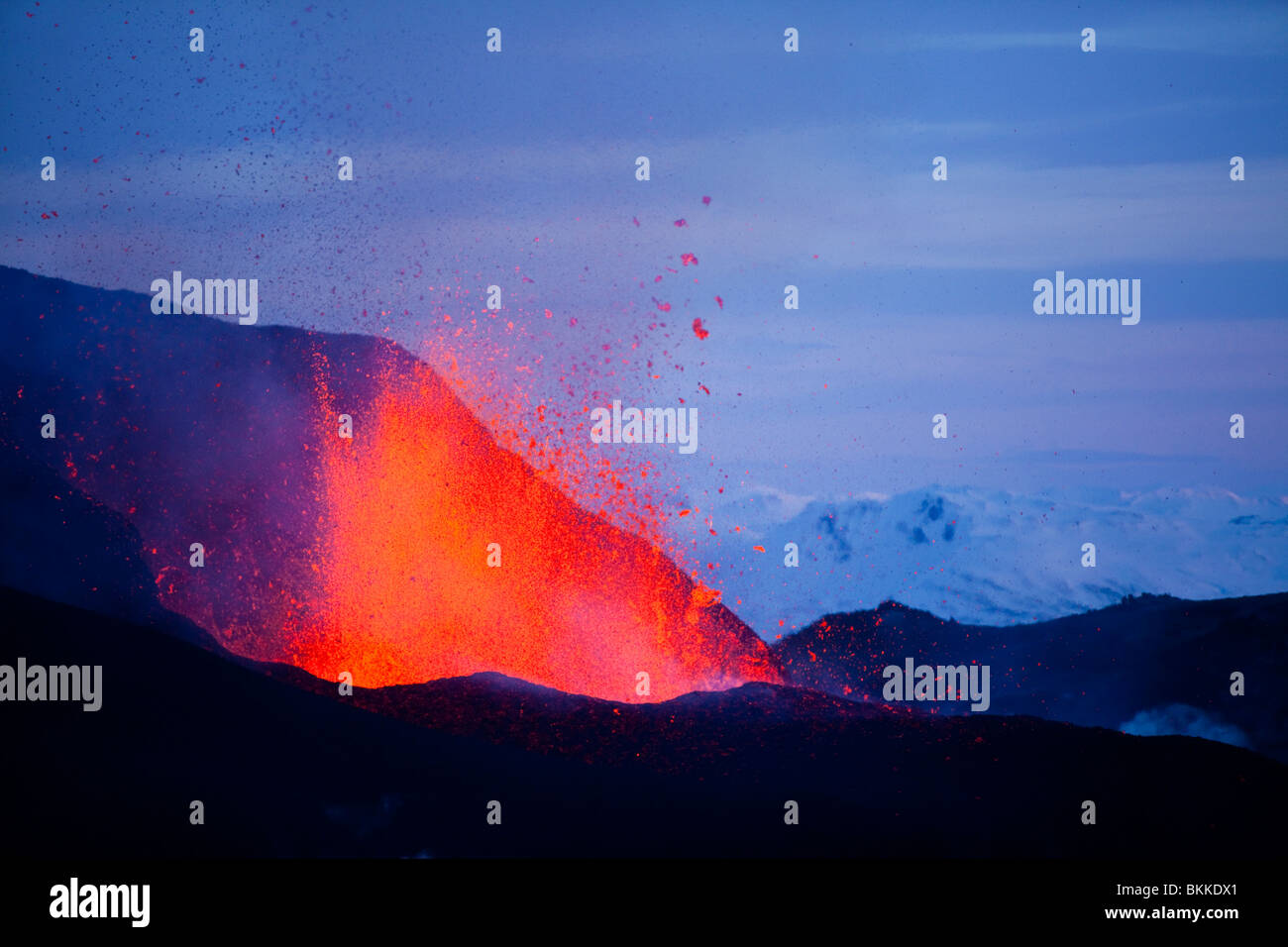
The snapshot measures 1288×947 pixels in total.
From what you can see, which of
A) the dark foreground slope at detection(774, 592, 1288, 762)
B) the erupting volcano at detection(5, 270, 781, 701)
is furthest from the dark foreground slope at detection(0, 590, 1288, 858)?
the erupting volcano at detection(5, 270, 781, 701)

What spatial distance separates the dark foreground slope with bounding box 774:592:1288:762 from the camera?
8.50 metres

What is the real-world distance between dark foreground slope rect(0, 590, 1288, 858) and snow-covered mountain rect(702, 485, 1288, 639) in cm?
129

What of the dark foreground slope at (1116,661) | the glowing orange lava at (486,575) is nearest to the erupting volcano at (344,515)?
the glowing orange lava at (486,575)

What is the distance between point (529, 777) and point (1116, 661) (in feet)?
16.5

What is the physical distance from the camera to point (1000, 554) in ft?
29.5

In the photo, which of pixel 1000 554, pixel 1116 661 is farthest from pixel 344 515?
pixel 1116 661

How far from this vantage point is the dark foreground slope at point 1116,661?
8.50m

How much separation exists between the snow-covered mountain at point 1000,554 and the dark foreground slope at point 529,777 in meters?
1.29

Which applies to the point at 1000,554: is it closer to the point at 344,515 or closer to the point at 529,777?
the point at 529,777

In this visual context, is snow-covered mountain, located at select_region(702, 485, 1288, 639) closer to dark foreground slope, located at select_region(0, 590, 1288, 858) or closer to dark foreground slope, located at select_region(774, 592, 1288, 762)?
dark foreground slope, located at select_region(774, 592, 1288, 762)

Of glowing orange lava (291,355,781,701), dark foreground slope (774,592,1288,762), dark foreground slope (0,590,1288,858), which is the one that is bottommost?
dark foreground slope (0,590,1288,858)
